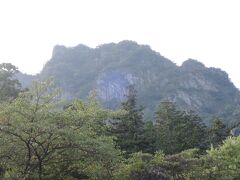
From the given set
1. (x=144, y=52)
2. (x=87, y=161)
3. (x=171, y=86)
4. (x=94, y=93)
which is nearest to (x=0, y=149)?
(x=87, y=161)

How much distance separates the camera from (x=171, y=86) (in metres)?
145

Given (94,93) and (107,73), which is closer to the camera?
(94,93)

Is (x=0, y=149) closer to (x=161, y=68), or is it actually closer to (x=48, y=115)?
(x=48, y=115)

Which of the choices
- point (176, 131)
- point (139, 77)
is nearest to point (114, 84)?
point (139, 77)

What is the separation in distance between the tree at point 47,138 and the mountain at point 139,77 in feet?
365

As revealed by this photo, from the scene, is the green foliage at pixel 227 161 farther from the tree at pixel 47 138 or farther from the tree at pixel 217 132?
the tree at pixel 217 132

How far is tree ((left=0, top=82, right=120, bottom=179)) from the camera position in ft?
54.0

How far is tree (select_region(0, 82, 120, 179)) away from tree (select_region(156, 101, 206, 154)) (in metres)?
21.2

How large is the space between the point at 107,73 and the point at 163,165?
137741 mm

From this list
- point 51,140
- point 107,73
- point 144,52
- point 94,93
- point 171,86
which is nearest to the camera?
point 51,140

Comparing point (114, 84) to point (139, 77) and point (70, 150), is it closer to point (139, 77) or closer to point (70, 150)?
point (139, 77)

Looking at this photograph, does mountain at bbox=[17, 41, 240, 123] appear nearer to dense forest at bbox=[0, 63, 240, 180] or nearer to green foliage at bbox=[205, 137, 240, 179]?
green foliage at bbox=[205, 137, 240, 179]

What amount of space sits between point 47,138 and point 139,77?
13864cm

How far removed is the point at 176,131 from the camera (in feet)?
137
